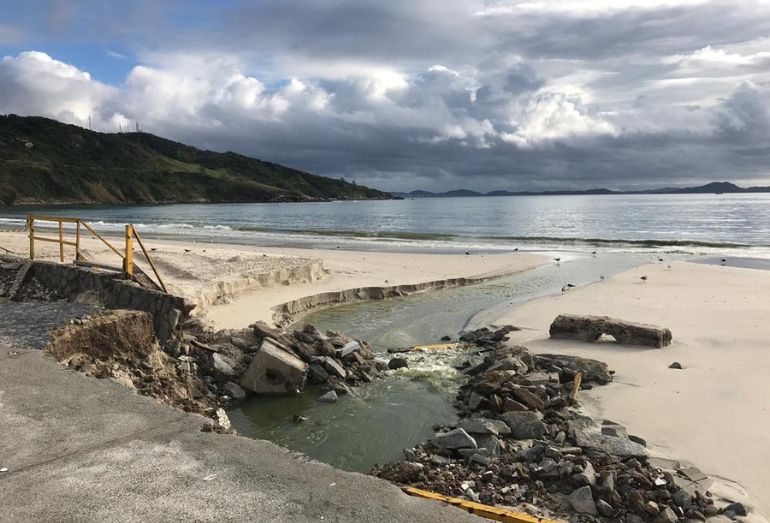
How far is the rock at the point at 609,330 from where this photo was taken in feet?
38.1

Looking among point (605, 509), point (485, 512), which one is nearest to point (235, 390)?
point (485, 512)

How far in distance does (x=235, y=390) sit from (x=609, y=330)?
300 inches

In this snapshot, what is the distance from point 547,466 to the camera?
5.86m

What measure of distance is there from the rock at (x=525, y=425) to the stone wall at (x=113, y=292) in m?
5.55

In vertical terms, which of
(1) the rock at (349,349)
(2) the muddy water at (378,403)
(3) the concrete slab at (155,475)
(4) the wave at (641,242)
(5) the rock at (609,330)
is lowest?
(2) the muddy water at (378,403)

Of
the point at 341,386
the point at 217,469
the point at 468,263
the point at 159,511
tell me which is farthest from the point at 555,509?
the point at 468,263

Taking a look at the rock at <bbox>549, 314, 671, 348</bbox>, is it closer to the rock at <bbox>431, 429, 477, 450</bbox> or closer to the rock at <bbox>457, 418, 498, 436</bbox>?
the rock at <bbox>457, 418, 498, 436</bbox>

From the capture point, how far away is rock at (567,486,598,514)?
5215mm

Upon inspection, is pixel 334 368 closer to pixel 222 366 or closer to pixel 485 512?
pixel 222 366

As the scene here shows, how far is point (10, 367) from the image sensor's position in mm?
6395

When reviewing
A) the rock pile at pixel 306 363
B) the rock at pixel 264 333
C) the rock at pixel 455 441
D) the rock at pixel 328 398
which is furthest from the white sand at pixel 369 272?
the rock at pixel 455 441

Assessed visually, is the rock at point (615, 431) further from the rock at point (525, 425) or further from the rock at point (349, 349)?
the rock at point (349, 349)

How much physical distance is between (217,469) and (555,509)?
299 cm

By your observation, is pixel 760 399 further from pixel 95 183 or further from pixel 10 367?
pixel 95 183
